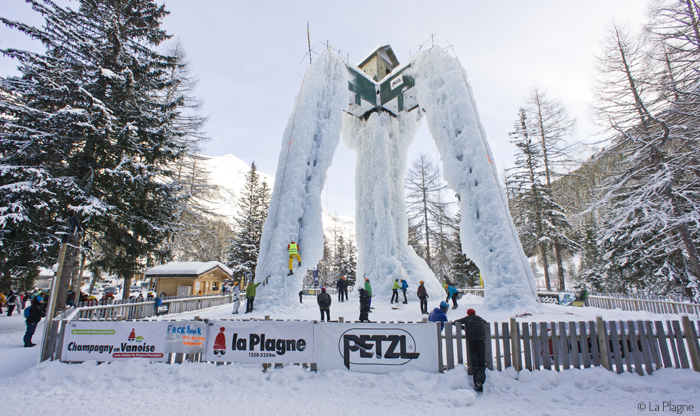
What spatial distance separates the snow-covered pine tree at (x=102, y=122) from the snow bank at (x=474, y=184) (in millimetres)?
12393

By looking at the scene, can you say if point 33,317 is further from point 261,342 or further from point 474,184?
point 474,184

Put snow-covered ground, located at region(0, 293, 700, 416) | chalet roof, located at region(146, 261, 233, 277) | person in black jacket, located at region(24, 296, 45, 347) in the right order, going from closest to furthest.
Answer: snow-covered ground, located at region(0, 293, 700, 416) < person in black jacket, located at region(24, 296, 45, 347) < chalet roof, located at region(146, 261, 233, 277)

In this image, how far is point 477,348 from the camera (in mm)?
4805

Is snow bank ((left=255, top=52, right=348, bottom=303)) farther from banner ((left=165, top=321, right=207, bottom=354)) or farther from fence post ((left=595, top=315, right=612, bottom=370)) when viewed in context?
fence post ((left=595, top=315, right=612, bottom=370))

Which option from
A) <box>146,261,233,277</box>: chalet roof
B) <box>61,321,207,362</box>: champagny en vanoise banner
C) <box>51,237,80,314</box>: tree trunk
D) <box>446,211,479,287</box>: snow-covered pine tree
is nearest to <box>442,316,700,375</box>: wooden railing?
<box>61,321,207,362</box>: champagny en vanoise banner

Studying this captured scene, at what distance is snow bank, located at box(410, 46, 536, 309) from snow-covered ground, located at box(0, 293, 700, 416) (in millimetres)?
6293

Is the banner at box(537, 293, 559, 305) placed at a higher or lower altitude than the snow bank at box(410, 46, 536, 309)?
lower

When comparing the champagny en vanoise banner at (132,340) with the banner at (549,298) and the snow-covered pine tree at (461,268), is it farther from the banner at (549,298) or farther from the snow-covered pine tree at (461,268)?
the snow-covered pine tree at (461,268)

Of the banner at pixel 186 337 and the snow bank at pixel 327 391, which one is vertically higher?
the banner at pixel 186 337

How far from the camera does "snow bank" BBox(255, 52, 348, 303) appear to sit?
12.1 meters

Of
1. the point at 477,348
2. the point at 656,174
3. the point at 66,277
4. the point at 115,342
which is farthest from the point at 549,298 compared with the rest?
the point at 66,277

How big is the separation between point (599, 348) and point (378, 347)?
146 inches

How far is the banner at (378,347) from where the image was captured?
511cm

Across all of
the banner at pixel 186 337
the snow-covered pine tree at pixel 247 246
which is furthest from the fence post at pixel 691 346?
the snow-covered pine tree at pixel 247 246
